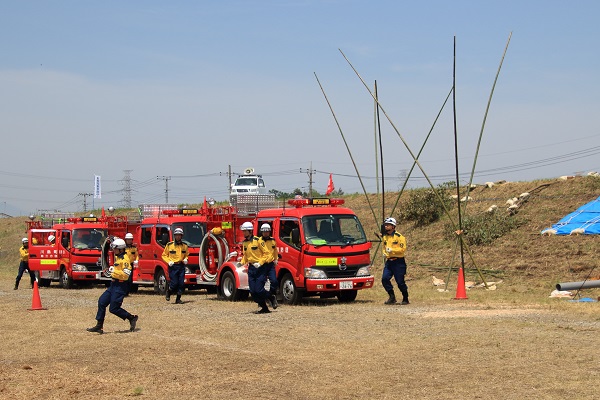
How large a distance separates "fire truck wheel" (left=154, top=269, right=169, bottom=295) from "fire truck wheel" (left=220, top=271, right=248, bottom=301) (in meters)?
3.64

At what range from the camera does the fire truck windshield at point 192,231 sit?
25.8 m

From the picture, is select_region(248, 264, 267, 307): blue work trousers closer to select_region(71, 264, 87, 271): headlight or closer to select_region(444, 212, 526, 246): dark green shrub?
select_region(71, 264, 87, 271): headlight

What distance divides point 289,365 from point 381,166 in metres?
16.0

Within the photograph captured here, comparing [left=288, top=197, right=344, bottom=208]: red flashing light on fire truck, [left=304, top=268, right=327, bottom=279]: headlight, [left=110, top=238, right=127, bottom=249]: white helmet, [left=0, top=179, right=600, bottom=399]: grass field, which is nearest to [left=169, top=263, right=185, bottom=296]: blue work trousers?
[left=0, top=179, right=600, bottom=399]: grass field

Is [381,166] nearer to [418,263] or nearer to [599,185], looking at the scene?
[418,263]

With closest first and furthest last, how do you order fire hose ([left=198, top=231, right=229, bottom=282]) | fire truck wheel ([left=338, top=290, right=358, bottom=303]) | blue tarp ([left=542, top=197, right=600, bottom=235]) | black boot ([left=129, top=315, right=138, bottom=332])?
black boot ([left=129, top=315, right=138, bottom=332]) → fire truck wheel ([left=338, top=290, right=358, bottom=303]) → fire hose ([left=198, top=231, right=229, bottom=282]) → blue tarp ([left=542, top=197, right=600, bottom=235])

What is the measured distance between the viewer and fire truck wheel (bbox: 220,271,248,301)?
22.0m

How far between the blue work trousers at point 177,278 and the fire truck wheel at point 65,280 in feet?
33.0

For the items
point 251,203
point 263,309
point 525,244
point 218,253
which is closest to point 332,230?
point 263,309

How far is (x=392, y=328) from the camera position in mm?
14945

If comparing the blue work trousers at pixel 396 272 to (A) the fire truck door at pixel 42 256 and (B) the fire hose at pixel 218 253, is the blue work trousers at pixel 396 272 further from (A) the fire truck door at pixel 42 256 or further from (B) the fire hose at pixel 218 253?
(A) the fire truck door at pixel 42 256

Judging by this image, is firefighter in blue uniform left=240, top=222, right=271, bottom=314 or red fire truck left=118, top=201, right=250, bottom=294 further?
red fire truck left=118, top=201, right=250, bottom=294

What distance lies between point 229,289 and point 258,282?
427 centimetres

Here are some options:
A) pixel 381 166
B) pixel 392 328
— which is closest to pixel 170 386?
pixel 392 328
